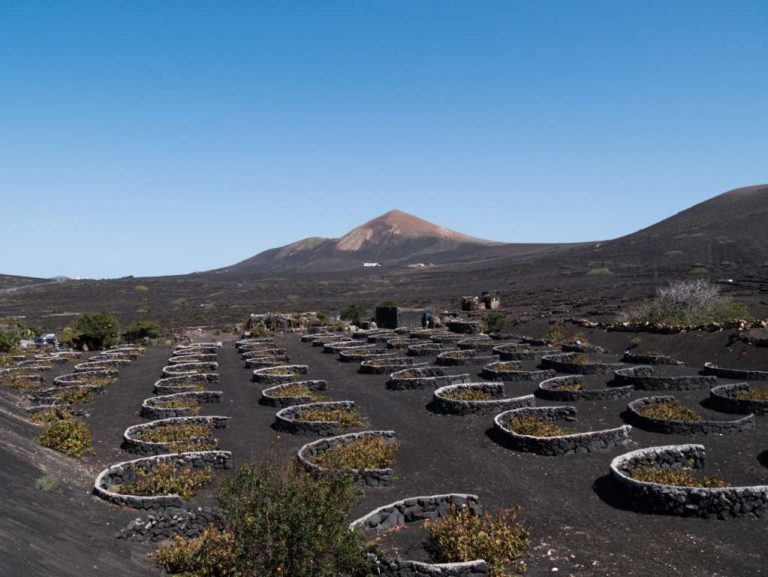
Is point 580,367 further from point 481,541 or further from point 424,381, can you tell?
point 481,541

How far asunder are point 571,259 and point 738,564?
121986 millimetres

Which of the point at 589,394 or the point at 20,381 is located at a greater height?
the point at 20,381

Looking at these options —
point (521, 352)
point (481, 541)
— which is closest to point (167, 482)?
point (481, 541)

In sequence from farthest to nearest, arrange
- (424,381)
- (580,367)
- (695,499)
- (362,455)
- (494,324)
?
(494,324), (580,367), (424,381), (362,455), (695,499)

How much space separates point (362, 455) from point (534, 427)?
466 centimetres

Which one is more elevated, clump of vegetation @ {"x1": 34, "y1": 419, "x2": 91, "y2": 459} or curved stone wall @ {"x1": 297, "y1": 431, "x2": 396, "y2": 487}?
clump of vegetation @ {"x1": 34, "y1": 419, "x2": 91, "y2": 459}

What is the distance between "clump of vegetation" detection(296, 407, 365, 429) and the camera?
63.4 ft

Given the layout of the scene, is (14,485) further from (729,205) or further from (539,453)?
(729,205)

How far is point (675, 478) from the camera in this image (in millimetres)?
12906

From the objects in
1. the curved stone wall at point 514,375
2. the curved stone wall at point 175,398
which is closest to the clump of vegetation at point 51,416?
the curved stone wall at point 175,398

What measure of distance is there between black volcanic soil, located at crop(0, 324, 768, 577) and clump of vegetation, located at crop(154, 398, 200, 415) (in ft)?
2.78

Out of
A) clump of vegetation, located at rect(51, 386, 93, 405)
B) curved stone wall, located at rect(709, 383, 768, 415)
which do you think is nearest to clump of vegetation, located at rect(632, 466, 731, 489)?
curved stone wall, located at rect(709, 383, 768, 415)

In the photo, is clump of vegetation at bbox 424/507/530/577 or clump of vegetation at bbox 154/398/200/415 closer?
clump of vegetation at bbox 424/507/530/577

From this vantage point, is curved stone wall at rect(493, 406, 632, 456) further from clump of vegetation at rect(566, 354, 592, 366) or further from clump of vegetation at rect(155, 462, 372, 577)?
clump of vegetation at rect(566, 354, 592, 366)
